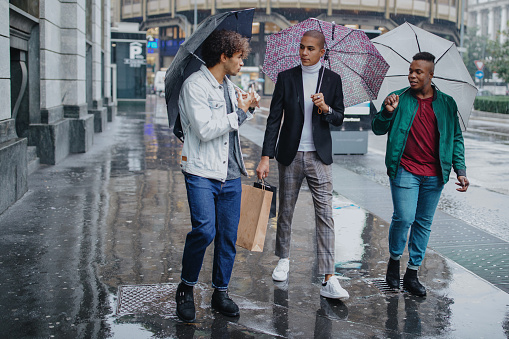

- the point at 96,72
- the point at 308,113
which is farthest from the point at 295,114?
the point at 96,72

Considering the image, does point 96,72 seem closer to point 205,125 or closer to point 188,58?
point 188,58

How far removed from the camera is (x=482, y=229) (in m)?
7.30

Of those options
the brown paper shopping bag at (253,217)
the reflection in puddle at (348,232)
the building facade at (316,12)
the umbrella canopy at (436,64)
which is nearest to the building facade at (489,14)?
the building facade at (316,12)

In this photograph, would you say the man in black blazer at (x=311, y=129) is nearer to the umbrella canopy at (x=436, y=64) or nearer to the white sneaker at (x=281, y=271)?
the white sneaker at (x=281, y=271)

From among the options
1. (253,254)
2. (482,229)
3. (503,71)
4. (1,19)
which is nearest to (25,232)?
(253,254)

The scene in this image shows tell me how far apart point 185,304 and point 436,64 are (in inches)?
112

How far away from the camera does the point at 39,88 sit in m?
11.7

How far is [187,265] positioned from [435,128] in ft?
7.09

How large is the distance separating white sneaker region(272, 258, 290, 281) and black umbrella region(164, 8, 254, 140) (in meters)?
1.45

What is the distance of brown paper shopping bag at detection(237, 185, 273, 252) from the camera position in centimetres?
456

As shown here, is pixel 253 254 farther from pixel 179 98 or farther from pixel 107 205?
pixel 107 205

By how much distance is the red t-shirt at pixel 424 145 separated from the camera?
4832 millimetres

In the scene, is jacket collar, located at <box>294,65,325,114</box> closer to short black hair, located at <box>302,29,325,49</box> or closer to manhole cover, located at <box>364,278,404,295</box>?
short black hair, located at <box>302,29,325,49</box>

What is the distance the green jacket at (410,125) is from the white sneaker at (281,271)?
1129 millimetres
